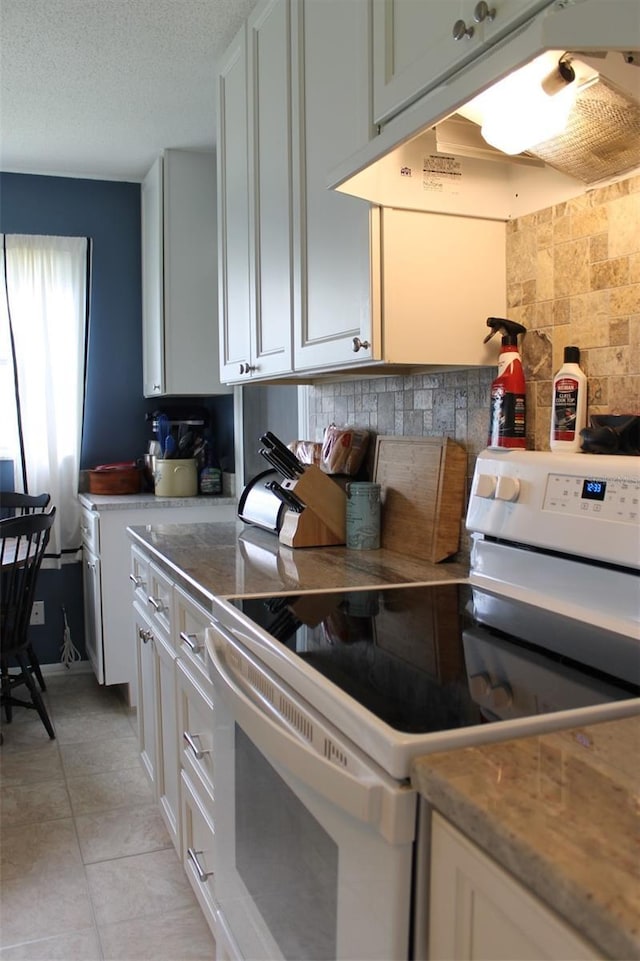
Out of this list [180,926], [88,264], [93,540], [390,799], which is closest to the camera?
[390,799]

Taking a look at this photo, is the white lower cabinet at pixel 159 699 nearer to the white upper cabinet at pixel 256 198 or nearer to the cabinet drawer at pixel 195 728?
the cabinet drawer at pixel 195 728

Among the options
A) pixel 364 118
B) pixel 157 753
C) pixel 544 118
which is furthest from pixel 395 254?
pixel 157 753

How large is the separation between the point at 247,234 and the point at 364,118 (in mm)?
823

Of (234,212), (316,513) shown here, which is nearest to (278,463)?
(316,513)

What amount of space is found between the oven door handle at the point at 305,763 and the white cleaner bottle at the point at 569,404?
71 centimetres

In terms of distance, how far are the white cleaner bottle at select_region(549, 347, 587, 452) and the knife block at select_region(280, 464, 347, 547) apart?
75cm

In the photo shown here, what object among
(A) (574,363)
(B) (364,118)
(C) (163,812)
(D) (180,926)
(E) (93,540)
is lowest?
(D) (180,926)

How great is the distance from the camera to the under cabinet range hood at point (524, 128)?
0.91 m

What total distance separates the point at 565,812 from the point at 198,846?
1395 millimetres

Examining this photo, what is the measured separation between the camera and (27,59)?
252 cm

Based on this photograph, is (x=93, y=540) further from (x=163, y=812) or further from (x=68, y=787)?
(x=163, y=812)

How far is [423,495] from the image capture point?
1.94 m

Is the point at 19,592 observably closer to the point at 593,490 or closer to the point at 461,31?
the point at 593,490

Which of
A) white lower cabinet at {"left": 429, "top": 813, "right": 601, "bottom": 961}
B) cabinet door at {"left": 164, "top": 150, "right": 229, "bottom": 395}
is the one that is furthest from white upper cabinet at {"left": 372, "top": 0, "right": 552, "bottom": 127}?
cabinet door at {"left": 164, "top": 150, "right": 229, "bottom": 395}
